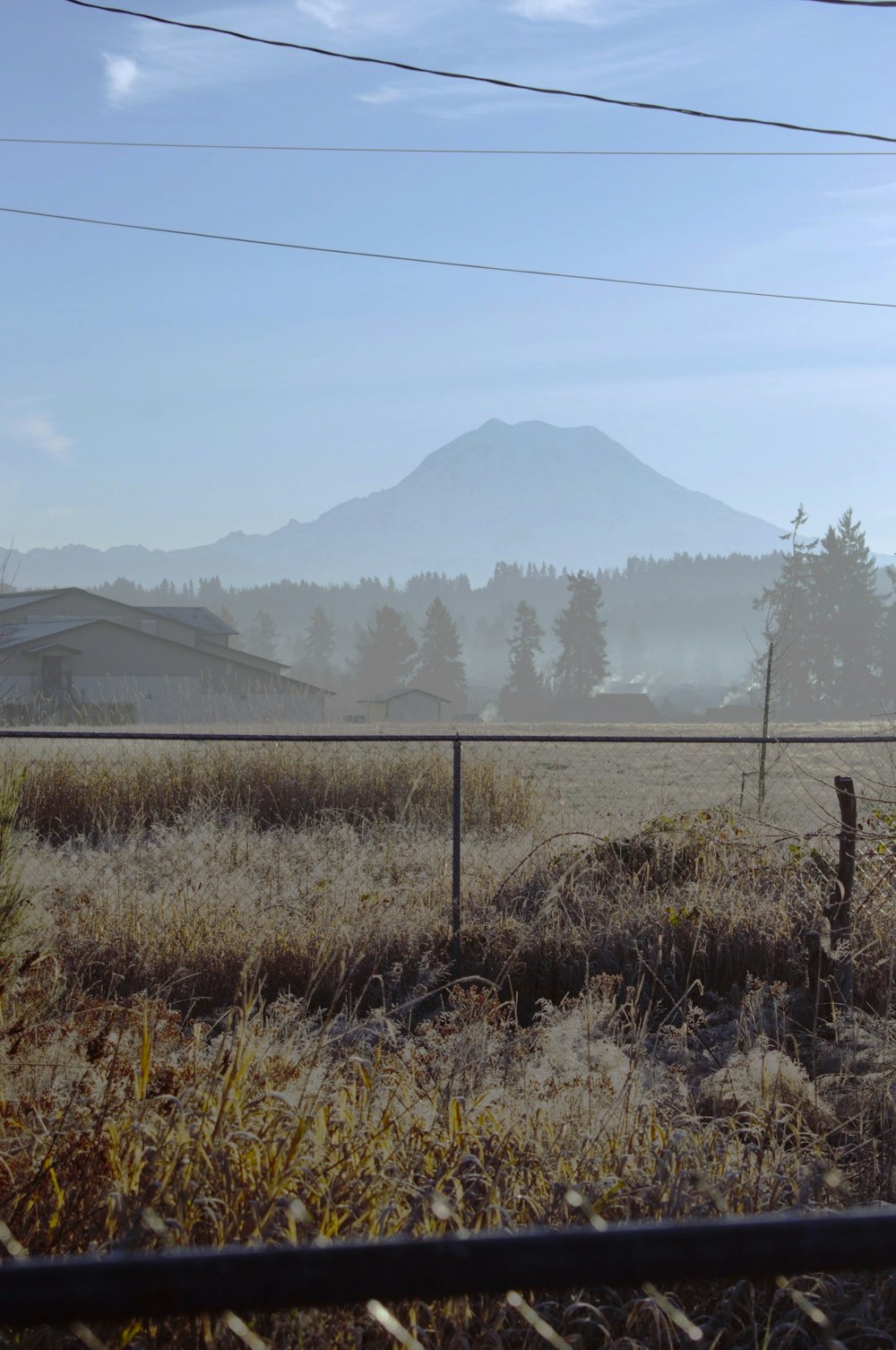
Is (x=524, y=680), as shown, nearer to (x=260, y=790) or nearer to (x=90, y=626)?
(x=90, y=626)

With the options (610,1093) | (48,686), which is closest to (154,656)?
(48,686)

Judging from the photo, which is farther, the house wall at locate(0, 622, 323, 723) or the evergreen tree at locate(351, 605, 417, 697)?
the evergreen tree at locate(351, 605, 417, 697)

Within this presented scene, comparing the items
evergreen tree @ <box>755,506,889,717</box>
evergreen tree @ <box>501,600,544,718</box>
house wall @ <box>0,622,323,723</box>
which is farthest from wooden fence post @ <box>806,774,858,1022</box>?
evergreen tree @ <box>501,600,544,718</box>

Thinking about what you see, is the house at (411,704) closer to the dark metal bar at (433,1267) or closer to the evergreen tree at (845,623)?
the evergreen tree at (845,623)

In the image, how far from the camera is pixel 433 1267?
79 centimetres

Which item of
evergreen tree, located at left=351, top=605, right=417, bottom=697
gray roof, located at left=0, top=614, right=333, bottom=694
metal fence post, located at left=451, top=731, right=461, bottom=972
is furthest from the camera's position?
evergreen tree, located at left=351, top=605, right=417, bottom=697

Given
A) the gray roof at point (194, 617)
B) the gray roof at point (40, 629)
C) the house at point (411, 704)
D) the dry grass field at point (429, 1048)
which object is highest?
the gray roof at point (194, 617)

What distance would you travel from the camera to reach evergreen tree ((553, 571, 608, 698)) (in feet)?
357

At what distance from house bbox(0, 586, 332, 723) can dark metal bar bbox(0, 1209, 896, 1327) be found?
39921mm

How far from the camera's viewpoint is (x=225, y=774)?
12.4 m

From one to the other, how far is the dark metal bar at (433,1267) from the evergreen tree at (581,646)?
107 metres

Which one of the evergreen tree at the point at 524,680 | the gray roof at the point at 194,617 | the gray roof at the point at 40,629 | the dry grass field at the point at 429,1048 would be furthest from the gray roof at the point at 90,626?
the evergreen tree at the point at 524,680

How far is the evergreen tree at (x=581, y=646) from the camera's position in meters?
109

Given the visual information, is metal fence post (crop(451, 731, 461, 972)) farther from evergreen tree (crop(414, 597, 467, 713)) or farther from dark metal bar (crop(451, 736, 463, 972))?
evergreen tree (crop(414, 597, 467, 713))
